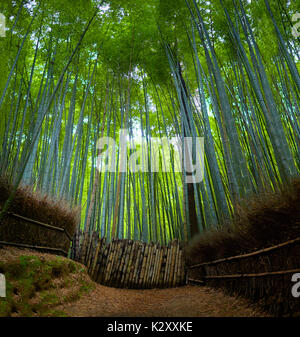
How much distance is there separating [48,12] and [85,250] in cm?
390

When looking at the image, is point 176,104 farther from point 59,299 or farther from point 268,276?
point 59,299

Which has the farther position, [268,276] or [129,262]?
[129,262]

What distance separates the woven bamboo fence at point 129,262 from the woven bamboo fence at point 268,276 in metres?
1.73

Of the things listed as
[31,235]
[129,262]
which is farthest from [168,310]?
[129,262]

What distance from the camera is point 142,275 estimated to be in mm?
3559

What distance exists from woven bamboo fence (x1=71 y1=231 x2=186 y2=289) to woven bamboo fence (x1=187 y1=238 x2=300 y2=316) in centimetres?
173

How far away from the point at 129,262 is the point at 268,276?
263 centimetres

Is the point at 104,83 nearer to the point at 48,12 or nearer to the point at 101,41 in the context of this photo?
the point at 101,41

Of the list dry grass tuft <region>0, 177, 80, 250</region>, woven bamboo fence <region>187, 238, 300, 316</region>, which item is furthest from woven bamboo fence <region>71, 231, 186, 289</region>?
woven bamboo fence <region>187, 238, 300, 316</region>

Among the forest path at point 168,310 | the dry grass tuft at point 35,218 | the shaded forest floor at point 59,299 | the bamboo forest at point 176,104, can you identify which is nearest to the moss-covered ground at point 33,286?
the shaded forest floor at point 59,299

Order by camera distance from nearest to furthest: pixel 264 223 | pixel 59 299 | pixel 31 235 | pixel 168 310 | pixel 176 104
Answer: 1. pixel 264 223
2. pixel 59 299
3. pixel 168 310
4. pixel 31 235
5. pixel 176 104

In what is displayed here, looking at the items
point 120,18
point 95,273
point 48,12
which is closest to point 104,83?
point 120,18

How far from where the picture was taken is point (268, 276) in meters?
1.39

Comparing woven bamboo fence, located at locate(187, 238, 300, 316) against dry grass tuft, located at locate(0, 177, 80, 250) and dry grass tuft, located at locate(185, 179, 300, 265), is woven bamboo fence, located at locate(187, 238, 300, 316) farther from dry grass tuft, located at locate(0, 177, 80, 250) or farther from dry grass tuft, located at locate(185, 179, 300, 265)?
dry grass tuft, located at locate(0, 177, 80, 250)
